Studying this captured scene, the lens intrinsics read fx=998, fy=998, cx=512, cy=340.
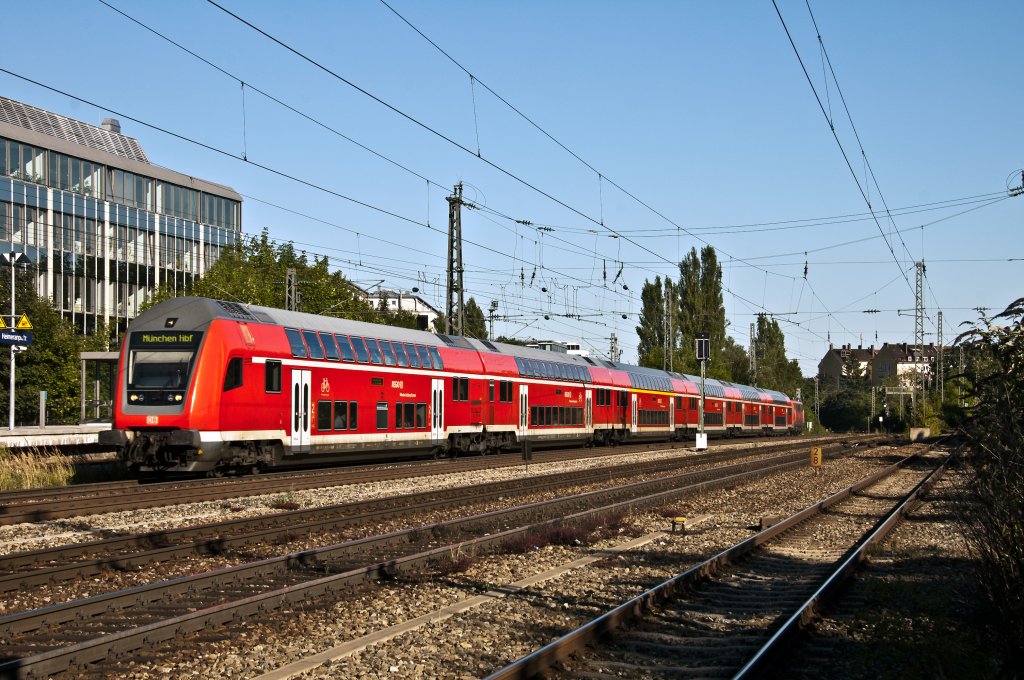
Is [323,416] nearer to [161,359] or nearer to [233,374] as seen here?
[233,374]

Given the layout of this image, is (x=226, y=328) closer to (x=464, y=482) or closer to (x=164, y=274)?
(x=464, y=482)

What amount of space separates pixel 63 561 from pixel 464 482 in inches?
505

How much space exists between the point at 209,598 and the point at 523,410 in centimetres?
2714

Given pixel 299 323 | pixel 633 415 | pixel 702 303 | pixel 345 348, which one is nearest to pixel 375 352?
pixel 345 348

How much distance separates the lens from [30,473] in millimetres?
21984

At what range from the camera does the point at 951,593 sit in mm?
10328

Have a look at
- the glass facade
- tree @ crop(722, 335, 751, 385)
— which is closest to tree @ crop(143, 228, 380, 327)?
the glass facade

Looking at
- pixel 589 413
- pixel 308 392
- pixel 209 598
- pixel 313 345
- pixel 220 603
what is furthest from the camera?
pixel 589 413

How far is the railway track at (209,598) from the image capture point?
25.1ft

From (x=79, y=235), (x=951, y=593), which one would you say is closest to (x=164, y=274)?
(x=79, y=235)

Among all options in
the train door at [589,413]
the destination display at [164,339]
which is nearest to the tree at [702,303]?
the train door at [589,413]

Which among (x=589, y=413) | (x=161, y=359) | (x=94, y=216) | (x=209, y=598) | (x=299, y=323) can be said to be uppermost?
(x=94, y=216)

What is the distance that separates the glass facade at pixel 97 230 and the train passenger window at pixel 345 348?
42.7m

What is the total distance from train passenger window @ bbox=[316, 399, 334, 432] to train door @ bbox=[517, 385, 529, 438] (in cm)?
1236
